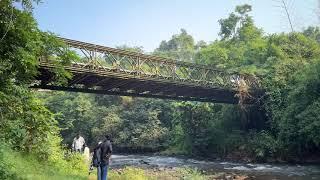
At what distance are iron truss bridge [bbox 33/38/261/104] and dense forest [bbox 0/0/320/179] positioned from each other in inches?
83.1

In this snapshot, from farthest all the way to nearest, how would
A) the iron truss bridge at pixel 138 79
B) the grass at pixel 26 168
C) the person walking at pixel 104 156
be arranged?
the iron truss bridge at pixel 138 79, the person walking at pixel 104 156, the grass at pixel 26 168

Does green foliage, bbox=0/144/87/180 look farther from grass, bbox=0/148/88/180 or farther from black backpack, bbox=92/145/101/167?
black backpack, bbox=92/145/101/167

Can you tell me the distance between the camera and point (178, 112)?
44.6 meters

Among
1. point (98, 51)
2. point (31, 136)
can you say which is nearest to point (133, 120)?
point (98, 51)

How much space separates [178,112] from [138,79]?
1961 centimetres

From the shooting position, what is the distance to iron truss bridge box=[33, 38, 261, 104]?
22.8 metres

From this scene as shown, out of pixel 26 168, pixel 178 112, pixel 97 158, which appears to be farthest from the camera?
pixel 178 112

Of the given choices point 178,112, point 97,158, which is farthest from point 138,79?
point 178,112

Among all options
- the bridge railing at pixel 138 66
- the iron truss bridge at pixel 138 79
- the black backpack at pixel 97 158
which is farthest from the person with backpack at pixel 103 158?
the bridge railing at pixel 138 66

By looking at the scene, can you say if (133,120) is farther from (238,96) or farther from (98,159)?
(98,159)

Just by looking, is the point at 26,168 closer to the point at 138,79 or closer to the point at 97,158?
the point at 97,158

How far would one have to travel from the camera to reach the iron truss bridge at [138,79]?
22.8m

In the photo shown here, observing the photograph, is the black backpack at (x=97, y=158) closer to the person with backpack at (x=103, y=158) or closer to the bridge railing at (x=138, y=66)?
the person with backpack at (x=103, y=158)

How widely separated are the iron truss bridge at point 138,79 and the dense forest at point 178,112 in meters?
2.11
